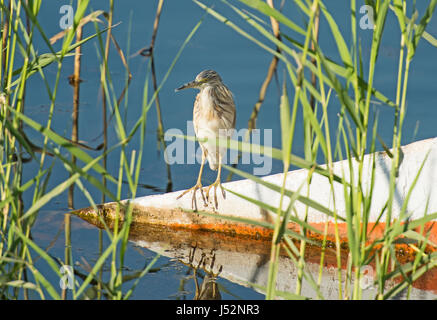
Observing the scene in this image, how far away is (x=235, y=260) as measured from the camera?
3.71m

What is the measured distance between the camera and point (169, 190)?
4695 millimetres

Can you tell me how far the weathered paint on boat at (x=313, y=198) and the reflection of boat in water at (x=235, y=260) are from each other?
0.22 feet

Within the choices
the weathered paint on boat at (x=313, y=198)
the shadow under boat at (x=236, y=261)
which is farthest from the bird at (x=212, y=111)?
the shadow under boat at (x=236, y=261)

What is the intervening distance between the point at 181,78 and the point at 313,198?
2131mm

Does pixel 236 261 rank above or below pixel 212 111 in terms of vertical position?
below

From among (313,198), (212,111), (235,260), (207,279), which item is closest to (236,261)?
(235,260)

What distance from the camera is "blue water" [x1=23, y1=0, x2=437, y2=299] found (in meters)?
5.00

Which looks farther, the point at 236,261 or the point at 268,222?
the point at 236,261

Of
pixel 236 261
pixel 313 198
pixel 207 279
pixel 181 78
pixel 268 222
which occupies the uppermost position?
pixel 181 78

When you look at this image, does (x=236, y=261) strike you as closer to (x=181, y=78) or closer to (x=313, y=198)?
(x=313, y=198)

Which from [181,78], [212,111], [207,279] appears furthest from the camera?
[181,78]

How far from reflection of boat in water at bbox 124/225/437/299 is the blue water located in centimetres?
77

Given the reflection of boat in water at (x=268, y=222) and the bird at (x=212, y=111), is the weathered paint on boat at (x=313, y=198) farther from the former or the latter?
the bird at (x=212, y=111)
